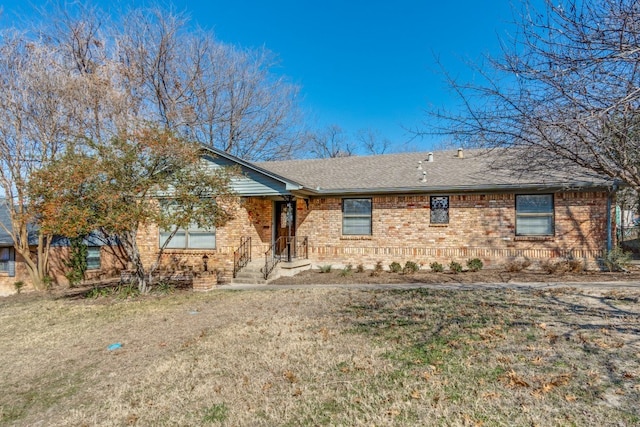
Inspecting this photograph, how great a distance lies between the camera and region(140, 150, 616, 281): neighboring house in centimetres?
1180

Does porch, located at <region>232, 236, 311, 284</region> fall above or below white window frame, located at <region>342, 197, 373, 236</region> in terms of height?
below

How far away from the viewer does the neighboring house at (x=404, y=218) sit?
1180 centimetres

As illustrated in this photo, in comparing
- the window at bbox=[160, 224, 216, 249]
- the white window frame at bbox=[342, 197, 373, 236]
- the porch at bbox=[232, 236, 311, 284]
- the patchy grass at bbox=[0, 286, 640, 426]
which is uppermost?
the white window frame at bbox=[342, 197, 373, 236]

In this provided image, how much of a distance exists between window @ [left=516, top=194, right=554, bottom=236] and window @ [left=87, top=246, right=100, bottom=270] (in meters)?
16.4

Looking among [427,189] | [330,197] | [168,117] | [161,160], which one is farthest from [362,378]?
[168,117]

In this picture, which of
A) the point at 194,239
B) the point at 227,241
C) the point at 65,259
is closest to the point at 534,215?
the point at 227,241

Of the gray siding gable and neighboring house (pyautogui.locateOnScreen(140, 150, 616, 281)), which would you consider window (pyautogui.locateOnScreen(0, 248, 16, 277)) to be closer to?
neighboring house (pyautogui.locateOnScreen(140, 150, 616, 281))

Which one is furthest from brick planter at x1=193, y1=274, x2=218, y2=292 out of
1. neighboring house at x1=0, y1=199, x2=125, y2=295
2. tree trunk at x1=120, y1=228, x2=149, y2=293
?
neighboring house at x1=0, y1=199, x2=125, y2=295

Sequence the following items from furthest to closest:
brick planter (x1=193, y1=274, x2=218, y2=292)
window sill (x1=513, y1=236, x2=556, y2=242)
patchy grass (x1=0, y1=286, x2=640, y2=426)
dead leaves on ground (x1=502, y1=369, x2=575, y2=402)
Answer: window sill (x1=513, y1=236, x2=556, y2=242)
brick planter (x1=193, y1=274, x2=218, y2=292)
dead leaves on ground (x1=502, y1=369, x2=575, y2=402)
patchy grass (x1=0, y1=286, x2=640, y2=426)

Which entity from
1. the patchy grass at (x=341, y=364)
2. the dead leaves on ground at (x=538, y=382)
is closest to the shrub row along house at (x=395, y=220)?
the patchy grass at (x=341, y=364)

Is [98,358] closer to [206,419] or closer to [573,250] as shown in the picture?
[206,419]

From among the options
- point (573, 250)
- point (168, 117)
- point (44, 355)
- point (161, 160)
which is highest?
point (168, 117)

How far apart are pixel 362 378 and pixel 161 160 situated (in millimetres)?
7827

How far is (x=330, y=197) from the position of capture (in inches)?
551
